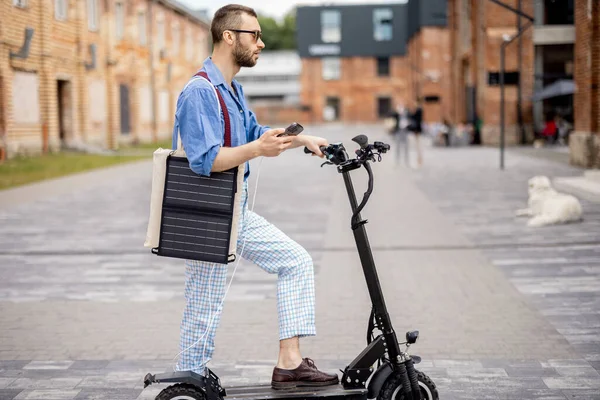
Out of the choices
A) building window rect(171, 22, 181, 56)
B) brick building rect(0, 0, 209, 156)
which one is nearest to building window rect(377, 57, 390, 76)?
building window rect(171, 22, 181, 56)

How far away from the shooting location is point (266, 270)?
4004mm

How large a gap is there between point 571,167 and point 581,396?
58.0 ft

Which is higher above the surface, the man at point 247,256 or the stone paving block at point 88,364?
the man at point 247,256

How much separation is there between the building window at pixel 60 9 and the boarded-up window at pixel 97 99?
3409 mm

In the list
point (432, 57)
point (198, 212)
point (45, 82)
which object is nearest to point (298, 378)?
point (198, 212)

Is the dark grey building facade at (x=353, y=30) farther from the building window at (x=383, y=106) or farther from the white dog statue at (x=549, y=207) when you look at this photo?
the white dog statue at (x=549, y=207)

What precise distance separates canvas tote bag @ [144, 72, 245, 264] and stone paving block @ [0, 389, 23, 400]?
1.48m

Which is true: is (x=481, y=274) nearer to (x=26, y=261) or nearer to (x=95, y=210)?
(x=26, y=261)

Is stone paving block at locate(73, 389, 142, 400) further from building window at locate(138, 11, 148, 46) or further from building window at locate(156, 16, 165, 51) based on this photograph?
building window at locate(156, 16, 165, 51)

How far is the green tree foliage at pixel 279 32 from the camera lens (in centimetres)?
12256

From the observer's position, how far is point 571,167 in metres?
21.3

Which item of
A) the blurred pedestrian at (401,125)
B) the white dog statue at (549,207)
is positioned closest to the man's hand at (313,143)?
the white dog statue at (549,207)

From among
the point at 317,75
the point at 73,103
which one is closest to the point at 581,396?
the point at 73,103

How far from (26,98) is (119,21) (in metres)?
12.5
